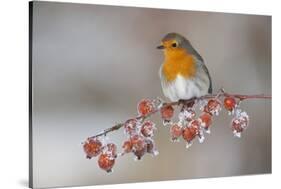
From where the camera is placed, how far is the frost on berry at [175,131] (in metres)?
3.82

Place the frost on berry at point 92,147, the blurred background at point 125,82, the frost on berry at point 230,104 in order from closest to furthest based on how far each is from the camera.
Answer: the blurred background at point 125,82 → the frost on berry at point 92,147 → the frost on berry at point 230,104

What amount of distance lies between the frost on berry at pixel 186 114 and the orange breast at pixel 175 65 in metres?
0.21

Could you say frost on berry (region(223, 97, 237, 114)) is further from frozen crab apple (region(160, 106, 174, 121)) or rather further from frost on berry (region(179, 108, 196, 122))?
frozen crab apple (region(160, 106, 174, 121))

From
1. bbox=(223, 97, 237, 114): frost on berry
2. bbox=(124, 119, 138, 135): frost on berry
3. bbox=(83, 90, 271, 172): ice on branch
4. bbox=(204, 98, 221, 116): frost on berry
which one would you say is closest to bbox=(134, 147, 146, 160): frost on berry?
bbox=(83, 90, 271, 172): ice on branch

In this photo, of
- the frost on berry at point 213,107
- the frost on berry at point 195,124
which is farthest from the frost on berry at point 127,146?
the frost on berry at point 213,107

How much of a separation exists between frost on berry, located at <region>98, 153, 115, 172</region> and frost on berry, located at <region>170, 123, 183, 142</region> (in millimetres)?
405

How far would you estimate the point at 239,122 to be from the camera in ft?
13.2

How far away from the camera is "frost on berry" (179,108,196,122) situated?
12.6 ft

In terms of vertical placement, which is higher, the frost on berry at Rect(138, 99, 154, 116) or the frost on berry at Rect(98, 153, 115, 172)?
the frost on berry at Rect(138, 99, 154, 116)

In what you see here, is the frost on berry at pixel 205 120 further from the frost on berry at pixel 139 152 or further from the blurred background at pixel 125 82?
the frost on berry at pixel 139 152

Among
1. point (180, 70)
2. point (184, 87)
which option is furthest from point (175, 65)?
point (184, 87)

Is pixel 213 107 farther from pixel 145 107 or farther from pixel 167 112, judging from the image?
pixel 145 107

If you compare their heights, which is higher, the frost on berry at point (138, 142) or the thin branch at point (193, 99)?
the thin branch at point (193, 99)

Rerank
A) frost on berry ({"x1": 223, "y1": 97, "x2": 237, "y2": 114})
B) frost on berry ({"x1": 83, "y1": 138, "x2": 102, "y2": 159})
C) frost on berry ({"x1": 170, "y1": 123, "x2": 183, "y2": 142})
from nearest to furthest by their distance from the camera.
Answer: frost on berry ({"x1": 83, "y1": 138, "x2": 102, "y2": 159}) → frost on berry ({"x1": 170, "y1": 123, "x2": 183, "y2": 142}) → frost on berry ({"x1": 223, "y1": 97, "x2": 237, "y2": 114})
